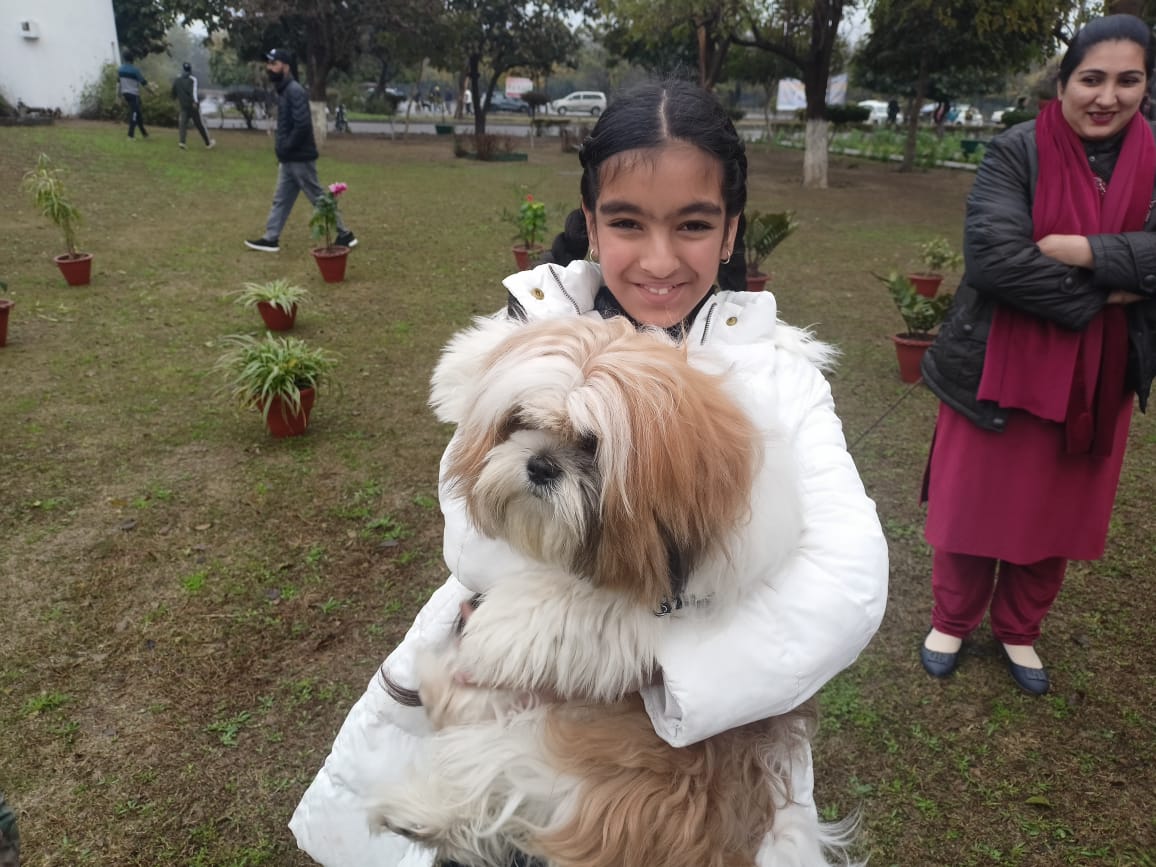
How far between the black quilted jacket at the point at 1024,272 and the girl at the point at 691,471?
1.36 meters

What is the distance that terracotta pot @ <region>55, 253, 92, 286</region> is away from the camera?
9219 mm

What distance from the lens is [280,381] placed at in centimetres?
575

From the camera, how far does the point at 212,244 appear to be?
38.8 feet

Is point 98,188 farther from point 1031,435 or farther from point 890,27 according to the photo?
point 890,27

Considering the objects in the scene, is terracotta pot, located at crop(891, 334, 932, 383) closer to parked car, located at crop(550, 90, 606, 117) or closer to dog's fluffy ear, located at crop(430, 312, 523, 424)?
dog's fluffy ear, located at crop(430, 312, 523, 424)

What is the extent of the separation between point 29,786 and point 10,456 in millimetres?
3394

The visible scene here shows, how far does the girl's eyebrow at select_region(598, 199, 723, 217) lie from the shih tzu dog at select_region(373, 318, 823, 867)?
11.4 inches

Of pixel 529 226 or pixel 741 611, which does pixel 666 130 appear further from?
pixel 529 226

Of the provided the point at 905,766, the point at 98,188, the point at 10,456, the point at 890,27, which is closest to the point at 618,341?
the point at 905,766

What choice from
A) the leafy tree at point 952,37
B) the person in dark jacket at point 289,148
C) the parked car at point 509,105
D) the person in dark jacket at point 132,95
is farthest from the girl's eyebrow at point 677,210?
the parked car at point 509,105

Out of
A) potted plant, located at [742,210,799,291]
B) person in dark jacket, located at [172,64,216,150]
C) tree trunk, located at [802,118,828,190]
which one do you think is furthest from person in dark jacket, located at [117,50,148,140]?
potted plant, located at [742,210,799,291]

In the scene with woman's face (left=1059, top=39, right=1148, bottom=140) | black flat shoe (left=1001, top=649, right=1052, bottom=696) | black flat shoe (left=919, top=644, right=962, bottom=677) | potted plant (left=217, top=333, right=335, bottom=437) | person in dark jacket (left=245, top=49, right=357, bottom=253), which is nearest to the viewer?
woman's face (left=1059, top=39, right=1148, bottom=140)

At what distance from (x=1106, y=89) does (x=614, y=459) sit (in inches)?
101

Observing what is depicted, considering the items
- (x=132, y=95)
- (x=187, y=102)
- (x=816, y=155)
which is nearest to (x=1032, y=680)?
(x=816, y=155)
